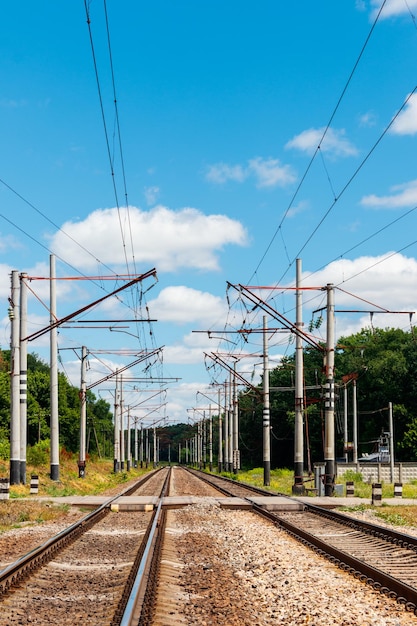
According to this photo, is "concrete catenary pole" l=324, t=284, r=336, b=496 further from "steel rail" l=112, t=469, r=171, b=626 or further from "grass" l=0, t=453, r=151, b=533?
"steel rail" l=112, t=469, r=171, b=626

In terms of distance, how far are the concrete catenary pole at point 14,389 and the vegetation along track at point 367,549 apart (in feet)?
39.9

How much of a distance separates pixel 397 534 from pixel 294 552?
97.9 inches

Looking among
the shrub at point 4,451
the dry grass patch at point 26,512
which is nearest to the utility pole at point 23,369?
the dry grass patch at point 26,512

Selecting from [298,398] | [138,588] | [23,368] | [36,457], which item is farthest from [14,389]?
[138,588]

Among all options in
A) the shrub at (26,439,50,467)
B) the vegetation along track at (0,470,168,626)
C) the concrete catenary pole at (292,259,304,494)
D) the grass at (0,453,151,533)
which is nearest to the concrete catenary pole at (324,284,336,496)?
the concrete catenary pole at (292,259,304,494)

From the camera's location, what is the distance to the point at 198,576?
454 inches

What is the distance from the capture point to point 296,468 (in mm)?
35938

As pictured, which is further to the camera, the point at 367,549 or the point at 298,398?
the point at 298,398

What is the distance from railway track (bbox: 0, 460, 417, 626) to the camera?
351 inches

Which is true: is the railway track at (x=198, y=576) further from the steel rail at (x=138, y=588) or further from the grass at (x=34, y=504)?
the grass at (x=34, y=504)

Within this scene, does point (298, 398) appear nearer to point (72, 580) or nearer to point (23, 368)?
point (23, 368)

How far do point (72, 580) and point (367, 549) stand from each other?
5667 millimetres

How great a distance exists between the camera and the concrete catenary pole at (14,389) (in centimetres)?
3155

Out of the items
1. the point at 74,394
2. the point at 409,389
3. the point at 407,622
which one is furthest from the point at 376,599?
the point at 74,394
